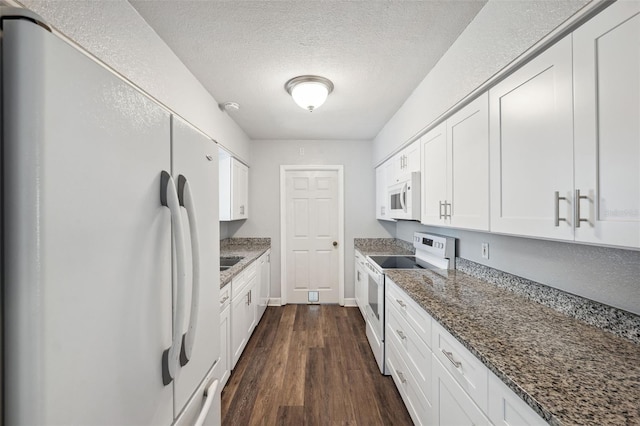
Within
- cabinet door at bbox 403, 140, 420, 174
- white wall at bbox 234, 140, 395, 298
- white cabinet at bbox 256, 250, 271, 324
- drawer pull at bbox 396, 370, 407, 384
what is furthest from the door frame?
drawer pull at bbox 396, 370, 407, 384

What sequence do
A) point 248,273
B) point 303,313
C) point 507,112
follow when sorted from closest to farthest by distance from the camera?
point 507,112 → point 248,273 → point 303,313

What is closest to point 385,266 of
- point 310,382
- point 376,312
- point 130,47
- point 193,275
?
point 376,312

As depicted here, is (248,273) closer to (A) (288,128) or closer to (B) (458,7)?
(A) (288,128)

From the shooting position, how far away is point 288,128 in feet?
12.0

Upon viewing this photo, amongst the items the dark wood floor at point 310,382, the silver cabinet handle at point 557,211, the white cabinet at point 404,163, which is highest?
the white cabinet at point 404,163

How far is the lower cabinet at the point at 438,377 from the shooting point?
3.15ft

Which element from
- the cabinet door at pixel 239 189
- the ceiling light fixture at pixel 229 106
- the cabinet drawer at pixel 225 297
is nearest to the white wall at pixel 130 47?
the ceiling light fixture at pixel 229 106

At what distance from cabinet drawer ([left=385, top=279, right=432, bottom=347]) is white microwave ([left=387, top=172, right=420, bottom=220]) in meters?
0.67

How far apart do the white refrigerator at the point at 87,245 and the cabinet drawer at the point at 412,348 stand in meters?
1.23

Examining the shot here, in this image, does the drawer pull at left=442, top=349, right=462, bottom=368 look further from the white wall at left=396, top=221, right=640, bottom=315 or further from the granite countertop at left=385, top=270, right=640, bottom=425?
the white wall at left=396, top=221, right=640, bottom=315

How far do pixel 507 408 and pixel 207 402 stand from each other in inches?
40.4

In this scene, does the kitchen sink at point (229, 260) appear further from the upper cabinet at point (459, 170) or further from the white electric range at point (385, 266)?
the upper cabinet at point (459, 170)

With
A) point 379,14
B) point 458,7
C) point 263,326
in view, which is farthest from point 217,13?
point 263,326

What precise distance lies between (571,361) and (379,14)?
5.79 ft
